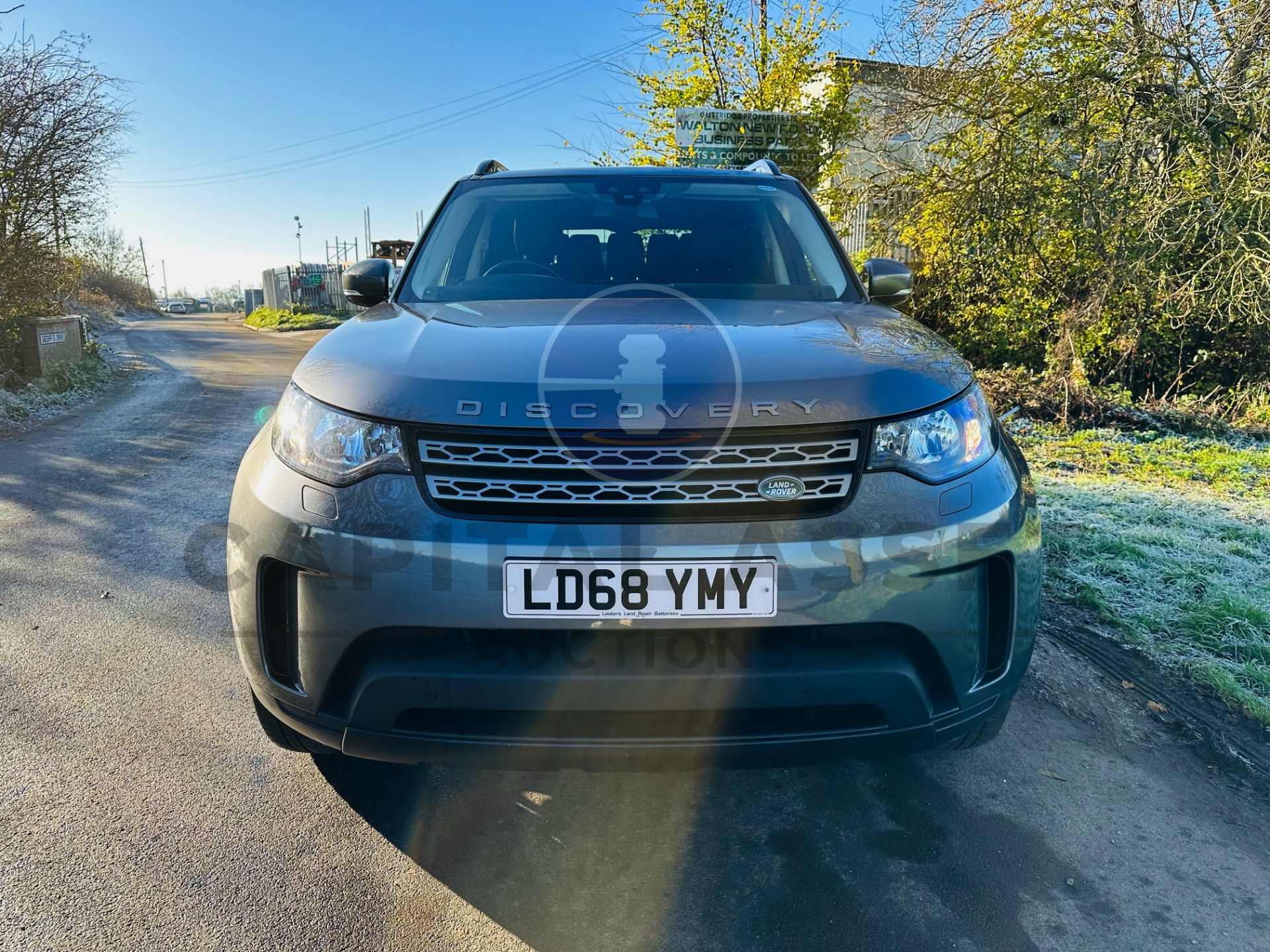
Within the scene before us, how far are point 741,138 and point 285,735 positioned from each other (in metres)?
12.0

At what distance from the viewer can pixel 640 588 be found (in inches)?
67.1

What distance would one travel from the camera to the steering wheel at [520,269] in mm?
2945

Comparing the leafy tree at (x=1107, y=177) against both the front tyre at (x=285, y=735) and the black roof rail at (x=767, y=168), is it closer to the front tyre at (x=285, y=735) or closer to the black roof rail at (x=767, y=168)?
the black roof rail at (x=767, y=168)

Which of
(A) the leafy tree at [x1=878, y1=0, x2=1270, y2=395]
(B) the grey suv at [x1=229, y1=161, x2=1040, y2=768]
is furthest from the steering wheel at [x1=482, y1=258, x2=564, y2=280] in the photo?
(A) the leafy tree at [x1=878, y1=0, x2=1270, y2=395]

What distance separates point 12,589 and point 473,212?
2565mm

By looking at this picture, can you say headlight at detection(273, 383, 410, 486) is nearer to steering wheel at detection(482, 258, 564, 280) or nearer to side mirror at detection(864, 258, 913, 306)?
steering wheel at detection(482, 258, 564, 280)

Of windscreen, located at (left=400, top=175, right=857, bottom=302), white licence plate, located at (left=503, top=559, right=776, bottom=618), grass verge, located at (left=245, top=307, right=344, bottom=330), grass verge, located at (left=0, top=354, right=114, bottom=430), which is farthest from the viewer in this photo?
grass verge, located at (left=245, top=307, right=344, bottom=330)

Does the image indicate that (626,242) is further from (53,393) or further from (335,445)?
(53,393)

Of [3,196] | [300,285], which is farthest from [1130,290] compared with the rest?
[300,285]

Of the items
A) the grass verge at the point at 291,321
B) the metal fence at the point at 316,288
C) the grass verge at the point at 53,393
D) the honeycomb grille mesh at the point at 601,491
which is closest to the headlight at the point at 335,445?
the honeycomb grille mesh at the point at 601,491

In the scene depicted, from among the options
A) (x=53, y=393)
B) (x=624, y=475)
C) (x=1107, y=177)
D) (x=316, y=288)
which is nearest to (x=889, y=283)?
(x=624, y=475)

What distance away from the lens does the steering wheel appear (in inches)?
116

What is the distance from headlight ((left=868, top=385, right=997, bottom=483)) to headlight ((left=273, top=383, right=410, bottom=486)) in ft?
3.26

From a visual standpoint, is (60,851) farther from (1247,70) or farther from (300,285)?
(300,285)
